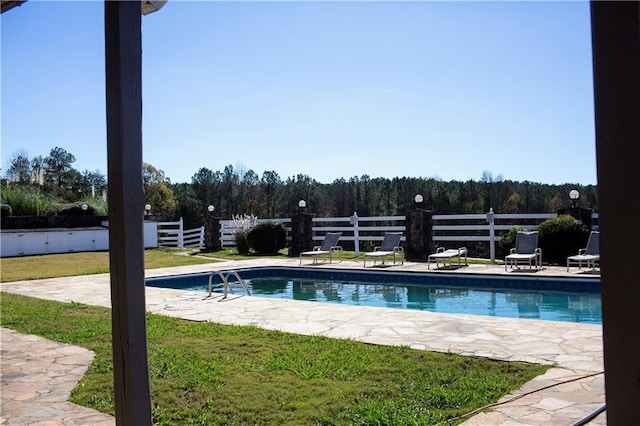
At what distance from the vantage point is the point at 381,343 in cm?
486

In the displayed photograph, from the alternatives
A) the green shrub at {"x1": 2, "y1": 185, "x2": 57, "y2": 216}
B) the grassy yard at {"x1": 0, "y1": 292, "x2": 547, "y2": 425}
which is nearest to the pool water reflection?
the grassy yard at {"x1": 0, "y1": 292, "x2": 547, "y2": 425}

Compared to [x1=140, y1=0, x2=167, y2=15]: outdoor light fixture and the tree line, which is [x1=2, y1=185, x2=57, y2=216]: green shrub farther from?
[x1=140, y1=0, x2=167, y2=15]: outdoor light fixture

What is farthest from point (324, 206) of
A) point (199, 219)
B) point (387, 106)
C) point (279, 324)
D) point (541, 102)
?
point (279, 324)

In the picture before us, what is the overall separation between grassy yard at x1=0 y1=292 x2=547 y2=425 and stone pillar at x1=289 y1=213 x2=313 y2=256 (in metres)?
10.3

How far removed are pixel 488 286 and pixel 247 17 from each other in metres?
6.10

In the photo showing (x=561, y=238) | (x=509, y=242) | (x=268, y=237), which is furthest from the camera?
(x=268, y=237)

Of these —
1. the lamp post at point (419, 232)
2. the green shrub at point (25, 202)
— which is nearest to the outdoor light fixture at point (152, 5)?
the lamp post at point (419, 232)

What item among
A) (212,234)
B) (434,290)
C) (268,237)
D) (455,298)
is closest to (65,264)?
(212,234)

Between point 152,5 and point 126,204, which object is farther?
point 152,5

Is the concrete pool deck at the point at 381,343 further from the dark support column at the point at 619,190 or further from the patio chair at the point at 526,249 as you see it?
the dark support column at the point at 619,190

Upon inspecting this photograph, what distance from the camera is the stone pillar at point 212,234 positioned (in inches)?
706

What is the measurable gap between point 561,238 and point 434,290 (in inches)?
127

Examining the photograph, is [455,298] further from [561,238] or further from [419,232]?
[419,232]

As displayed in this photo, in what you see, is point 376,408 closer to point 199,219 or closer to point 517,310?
point 517,310
